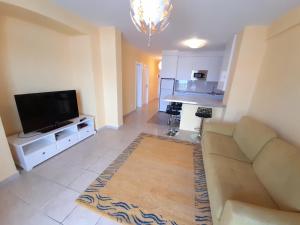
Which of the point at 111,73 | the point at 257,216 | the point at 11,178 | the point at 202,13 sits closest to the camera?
the point at 257,216

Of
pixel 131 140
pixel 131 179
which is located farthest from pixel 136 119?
pixel 131 179

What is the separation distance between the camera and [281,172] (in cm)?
125

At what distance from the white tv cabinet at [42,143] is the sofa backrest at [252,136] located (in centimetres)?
306

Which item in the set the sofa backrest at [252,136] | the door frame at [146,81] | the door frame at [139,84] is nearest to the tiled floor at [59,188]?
the sofa backrest at [252,136]

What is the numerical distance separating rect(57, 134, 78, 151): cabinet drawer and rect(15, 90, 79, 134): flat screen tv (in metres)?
0.30

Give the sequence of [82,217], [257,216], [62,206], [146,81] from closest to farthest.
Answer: [257,216] → [82,217] → [62,206] → [146,81]

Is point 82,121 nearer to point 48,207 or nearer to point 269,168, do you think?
point 48,207

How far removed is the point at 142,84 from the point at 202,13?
418 cm

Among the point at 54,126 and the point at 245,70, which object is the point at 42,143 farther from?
the point at 245,70

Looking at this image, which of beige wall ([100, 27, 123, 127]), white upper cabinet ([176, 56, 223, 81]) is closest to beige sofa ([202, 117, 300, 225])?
beige wall ([100, 27, 123, 127])

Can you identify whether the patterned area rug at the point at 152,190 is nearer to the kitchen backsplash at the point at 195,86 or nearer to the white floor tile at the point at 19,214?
the white floor tile at the point at 19,214

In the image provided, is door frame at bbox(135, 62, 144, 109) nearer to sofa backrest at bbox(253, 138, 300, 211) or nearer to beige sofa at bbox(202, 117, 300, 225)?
beige sofa at bbox(202, 117, 300, 225)

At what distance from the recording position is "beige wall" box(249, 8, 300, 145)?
1.69 meters

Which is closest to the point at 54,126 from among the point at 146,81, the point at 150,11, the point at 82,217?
the point at 82,217
